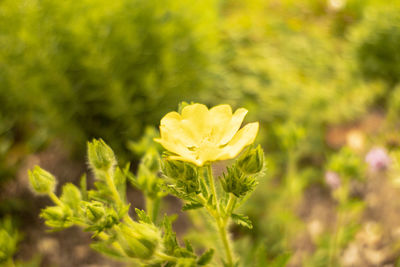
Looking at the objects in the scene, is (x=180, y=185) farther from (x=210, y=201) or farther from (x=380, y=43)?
(x=380, y=43)

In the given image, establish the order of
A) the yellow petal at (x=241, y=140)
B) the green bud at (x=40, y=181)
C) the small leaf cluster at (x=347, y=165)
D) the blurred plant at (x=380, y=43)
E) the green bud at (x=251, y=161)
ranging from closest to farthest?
1. the yellow petal at (x=241, y=140)
2. the green bud at (x=251, y=161)
3. the green bud at (x=40, y=181)
4. the small leaf cluster at (x=347, y=165)
5. the blurred plant at (x=380, y=43)

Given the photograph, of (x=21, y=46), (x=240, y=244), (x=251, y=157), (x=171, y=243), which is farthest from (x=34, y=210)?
(x=251, y=157)

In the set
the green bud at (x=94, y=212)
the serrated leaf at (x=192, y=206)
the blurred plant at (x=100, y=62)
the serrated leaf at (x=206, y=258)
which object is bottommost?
the serrated leaf at (x=206, y=258)

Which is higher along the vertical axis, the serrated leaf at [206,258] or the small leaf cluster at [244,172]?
the small leaf cluster at [244,172]

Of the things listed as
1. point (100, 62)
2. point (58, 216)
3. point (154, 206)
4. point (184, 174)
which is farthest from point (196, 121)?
point (100, 62)

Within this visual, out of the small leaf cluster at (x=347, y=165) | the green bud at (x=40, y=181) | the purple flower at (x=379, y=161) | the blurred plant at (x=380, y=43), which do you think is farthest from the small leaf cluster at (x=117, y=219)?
the blurred plant at (x=380, y=43)

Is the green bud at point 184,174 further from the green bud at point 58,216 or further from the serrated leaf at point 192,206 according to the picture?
the green bud at point 58,216
